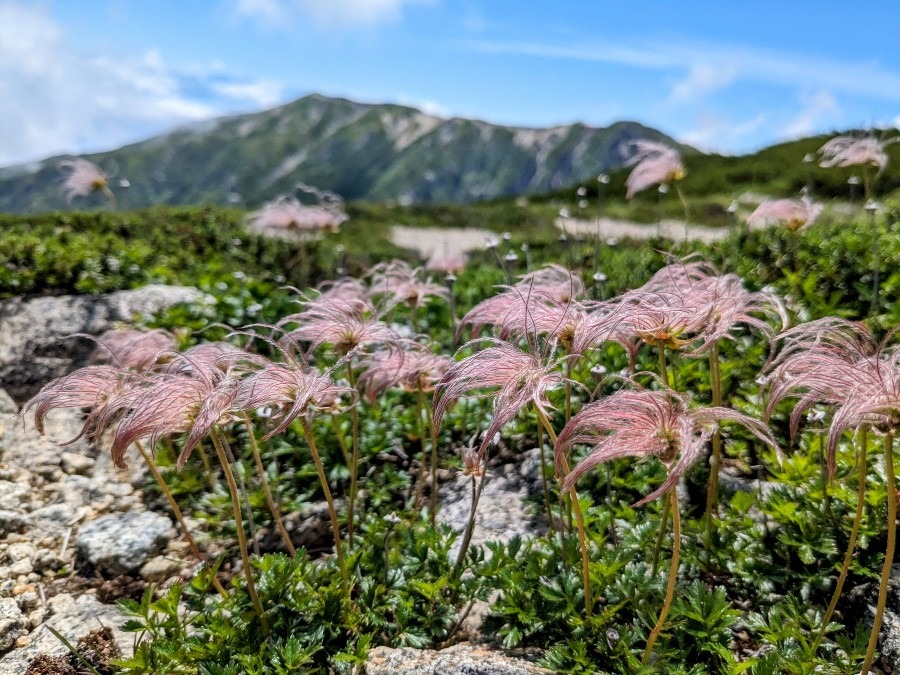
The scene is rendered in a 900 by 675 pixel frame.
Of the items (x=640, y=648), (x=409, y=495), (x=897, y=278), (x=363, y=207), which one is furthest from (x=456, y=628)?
(x=363, y=207)

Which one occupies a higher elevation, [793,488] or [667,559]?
[793,488]

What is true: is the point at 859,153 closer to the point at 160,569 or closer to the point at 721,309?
the point at 721,309

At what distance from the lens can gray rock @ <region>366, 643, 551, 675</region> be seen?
2832 millimetres

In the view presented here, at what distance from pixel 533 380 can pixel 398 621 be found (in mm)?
1609

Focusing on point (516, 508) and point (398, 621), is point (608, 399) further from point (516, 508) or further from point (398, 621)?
point (516, 508)

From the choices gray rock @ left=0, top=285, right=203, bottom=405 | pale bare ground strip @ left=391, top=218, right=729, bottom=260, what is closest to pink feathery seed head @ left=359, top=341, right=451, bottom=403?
gray rock @ left=0, top=285, right=203, bottom=405

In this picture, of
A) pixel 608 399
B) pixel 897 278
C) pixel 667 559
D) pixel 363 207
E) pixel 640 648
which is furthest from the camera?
pixel 363 207

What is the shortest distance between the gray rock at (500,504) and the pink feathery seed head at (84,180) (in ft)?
20.5

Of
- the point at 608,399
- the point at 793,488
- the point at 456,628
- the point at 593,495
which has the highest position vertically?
the point at 608,399

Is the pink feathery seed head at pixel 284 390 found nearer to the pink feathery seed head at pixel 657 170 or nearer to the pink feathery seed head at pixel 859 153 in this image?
the pink feathery seed head at pixel 657 170

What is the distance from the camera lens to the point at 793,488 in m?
3.67

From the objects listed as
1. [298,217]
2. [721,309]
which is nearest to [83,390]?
[721,309]

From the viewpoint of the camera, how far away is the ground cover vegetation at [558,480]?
7.73ft

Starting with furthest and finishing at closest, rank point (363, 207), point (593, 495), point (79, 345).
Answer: point (363, 207) → point (79, 345) → point (593, 495)
